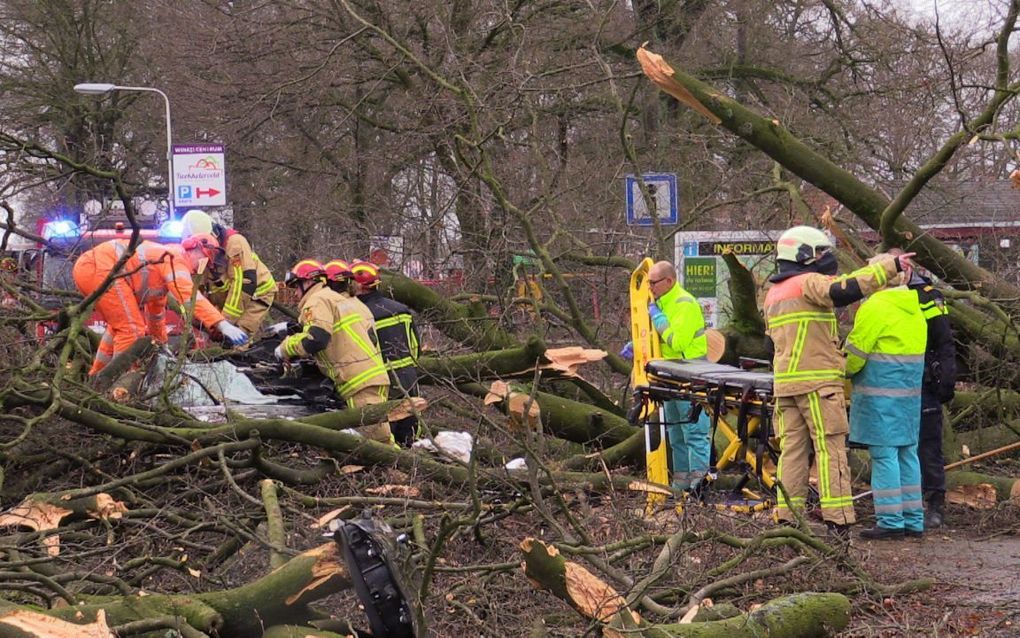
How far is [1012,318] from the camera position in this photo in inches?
333

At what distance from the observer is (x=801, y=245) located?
23.2ft

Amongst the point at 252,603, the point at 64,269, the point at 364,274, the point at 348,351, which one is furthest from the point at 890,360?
the point at 64,269

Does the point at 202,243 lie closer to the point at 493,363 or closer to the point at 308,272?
the point at 308,272

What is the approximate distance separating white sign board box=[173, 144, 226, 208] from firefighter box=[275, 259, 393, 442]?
981cm

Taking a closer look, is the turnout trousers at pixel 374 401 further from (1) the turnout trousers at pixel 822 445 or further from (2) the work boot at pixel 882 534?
(2) the work boot at pixel 882 534

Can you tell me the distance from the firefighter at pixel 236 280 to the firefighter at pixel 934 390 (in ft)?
15.3

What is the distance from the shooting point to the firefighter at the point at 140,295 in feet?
28.6

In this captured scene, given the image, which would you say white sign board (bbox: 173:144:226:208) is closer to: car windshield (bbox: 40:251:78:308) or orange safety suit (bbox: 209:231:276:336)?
car windshield (bbox: 40:251:78:308)

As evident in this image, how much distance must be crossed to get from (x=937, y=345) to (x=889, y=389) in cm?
61

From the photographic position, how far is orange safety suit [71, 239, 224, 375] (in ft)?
28.8

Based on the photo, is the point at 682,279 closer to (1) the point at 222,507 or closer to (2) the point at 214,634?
(1) the point at 222,507

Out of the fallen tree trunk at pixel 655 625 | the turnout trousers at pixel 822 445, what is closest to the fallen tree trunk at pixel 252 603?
the fallen tree trunk at pixel 655 625

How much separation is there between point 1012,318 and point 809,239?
2.20 m

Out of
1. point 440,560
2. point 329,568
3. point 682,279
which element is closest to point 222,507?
point 440,560
